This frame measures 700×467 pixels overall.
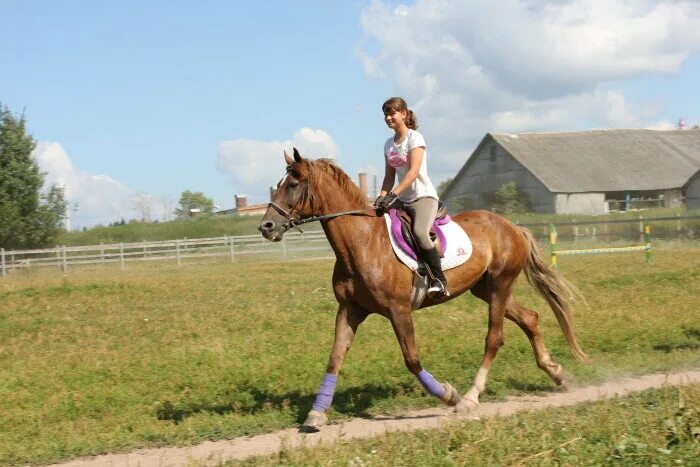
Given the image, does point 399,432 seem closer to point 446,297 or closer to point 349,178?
point 446,297

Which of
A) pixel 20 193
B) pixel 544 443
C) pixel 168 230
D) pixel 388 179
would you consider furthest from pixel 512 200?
pixel 544 443

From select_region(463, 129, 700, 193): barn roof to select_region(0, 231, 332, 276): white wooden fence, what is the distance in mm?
16610

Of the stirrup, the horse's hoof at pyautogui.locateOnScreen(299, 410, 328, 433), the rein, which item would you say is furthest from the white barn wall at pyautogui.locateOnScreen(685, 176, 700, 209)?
the horse's hoof at pyautogui.locateOnScreen(299, 410, 328, 433)

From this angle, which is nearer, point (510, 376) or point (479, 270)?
point (479, 270)

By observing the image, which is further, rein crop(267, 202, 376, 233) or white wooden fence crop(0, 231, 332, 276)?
white wooden fence crop(0, 231, 332, 276)

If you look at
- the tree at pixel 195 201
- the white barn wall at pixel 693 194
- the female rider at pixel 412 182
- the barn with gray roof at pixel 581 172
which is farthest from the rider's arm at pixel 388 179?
the tree at pixel 195 201

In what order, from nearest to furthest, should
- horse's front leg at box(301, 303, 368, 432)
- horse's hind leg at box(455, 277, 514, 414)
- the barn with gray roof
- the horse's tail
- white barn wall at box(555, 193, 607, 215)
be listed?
1. horse's front leg at box(301, 303, 368, 432)
2. horse's hind leg at box(455, 277, 514, 414)
3. the horse's tail
4. white barn wall at box(555, 193, 607, 215)
5. the barn with gray roof

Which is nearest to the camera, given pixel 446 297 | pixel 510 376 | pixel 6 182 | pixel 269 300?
pixel 446 297

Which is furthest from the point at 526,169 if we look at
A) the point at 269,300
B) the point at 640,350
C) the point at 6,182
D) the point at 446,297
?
the point at 446,297

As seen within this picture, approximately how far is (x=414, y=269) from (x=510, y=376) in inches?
102

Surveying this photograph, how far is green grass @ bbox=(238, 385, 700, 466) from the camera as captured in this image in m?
5.57

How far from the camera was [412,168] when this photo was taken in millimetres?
7816

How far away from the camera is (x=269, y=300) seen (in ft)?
53.8

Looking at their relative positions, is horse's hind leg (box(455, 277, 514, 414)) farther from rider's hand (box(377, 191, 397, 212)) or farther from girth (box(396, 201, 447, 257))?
rider's hand (box(377, 191, 397, 212))
